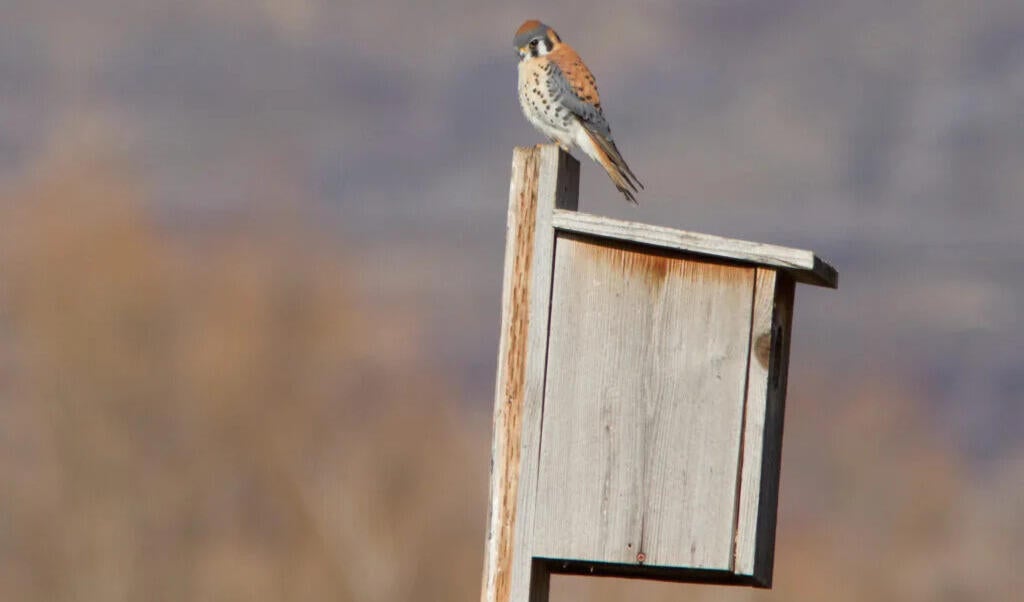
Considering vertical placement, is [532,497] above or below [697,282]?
below

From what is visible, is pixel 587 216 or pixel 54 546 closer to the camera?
pixel 587 216

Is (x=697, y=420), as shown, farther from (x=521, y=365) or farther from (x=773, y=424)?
(x=521, y=365)

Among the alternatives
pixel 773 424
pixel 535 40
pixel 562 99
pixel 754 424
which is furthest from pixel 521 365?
pixel 535 40

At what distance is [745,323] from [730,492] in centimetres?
43

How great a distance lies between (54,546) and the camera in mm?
10945

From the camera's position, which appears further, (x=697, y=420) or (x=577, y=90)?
(x=577, y=90)

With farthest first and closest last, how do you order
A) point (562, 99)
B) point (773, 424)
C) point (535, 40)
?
point (535, 40) → point (562, 99) → point (773, 424)

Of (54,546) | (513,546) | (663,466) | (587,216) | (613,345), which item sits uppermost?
(587,216)

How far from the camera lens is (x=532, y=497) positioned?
3631 mm

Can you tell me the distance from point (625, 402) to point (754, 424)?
13.2 inches

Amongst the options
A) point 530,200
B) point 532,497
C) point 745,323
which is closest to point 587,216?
point 530,200

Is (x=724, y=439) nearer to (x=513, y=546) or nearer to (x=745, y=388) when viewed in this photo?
(x=745, y=388)

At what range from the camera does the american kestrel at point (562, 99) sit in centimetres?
532

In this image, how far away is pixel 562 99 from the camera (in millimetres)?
5402
